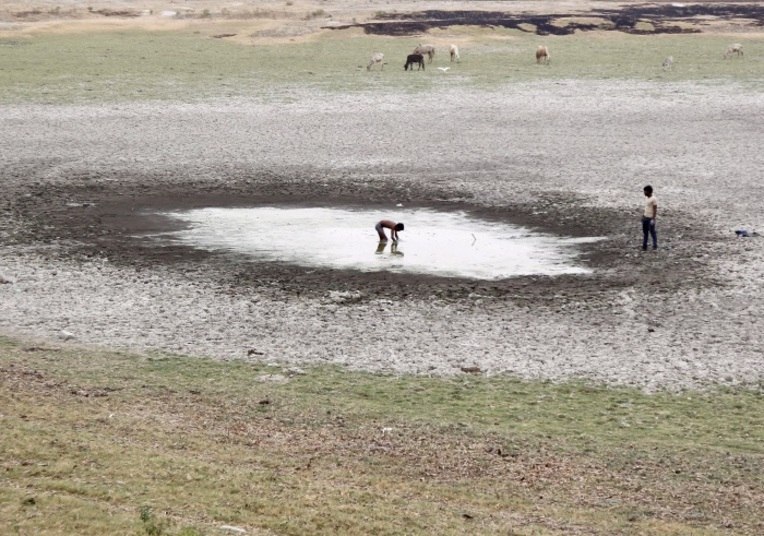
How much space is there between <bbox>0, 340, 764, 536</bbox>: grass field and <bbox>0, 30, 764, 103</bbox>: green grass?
104 ft

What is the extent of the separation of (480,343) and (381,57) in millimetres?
39173

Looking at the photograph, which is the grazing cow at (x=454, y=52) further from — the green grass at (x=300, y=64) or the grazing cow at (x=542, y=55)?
the grazing cow at (x=542, y=55)

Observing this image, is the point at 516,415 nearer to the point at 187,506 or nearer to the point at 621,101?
the point at 187,506

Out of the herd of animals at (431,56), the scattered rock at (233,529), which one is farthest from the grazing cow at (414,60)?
the scattered rock at (233,529)

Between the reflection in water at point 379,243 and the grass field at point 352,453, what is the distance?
6.54m

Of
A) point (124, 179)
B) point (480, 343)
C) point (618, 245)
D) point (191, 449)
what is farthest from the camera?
point (124, 179)

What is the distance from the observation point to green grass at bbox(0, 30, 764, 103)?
1981 inches

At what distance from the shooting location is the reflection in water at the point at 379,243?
969 inches

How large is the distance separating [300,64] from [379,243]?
1320 inches

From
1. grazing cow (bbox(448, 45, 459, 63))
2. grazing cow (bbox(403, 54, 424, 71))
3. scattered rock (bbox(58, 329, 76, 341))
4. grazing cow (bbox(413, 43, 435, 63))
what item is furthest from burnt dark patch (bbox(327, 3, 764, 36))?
scattered rock (bbox(58, 329, 76, 341))

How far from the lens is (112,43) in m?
66.1

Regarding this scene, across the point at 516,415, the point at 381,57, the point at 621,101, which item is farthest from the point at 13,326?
the point at 381,57

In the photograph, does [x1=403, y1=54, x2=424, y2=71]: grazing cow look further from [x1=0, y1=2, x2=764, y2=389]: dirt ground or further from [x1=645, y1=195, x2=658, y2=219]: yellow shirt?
[x1=645, y1=195, x2=658, y2=219]: yellow shirt

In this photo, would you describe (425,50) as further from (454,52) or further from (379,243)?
(379,243)
